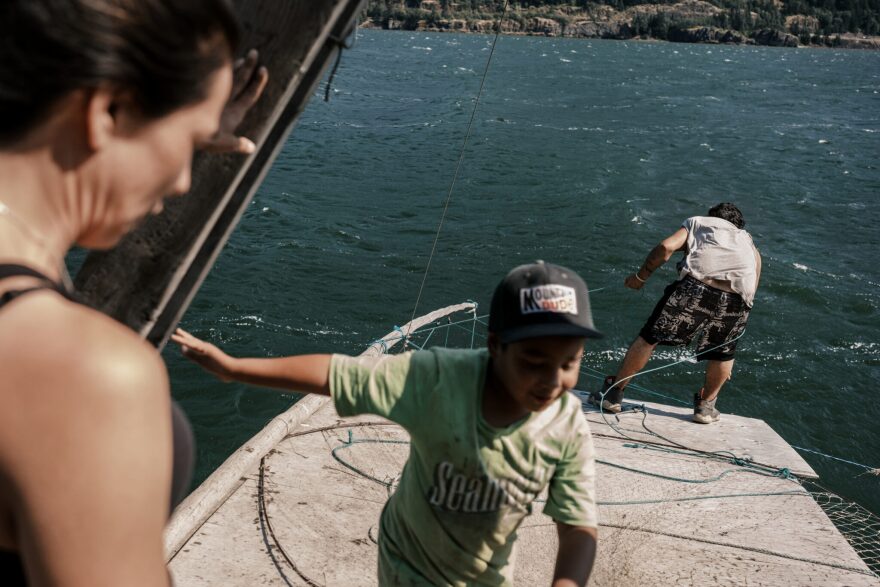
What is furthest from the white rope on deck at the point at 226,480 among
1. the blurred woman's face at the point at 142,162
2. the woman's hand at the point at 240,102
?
the blurred woman's face at the point at 142,162

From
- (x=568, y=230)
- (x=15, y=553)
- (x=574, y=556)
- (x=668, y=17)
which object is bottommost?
(x=668, y=17)

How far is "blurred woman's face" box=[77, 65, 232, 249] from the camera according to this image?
92 centimetres

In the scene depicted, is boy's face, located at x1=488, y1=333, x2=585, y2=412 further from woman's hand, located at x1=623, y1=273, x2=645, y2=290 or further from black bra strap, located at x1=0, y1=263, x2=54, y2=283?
woman's hand, located at x1=623, y1=273, x2=645, y2=290

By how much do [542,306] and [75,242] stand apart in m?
1.24

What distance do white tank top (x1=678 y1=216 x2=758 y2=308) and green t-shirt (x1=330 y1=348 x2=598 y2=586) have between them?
15.2 ft

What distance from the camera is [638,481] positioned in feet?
17.2

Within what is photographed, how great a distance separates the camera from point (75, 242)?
3.24 feet

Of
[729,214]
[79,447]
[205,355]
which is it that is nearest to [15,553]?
[79,447]

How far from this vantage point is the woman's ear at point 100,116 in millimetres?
852

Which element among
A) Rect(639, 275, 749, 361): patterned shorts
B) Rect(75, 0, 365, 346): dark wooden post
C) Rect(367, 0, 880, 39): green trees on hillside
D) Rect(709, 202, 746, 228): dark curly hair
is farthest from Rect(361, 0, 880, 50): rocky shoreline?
Rect(75, 0, 365, 346): dark wooden post

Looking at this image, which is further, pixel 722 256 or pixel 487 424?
pixel 722 256

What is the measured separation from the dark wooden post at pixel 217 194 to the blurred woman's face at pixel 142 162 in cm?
34

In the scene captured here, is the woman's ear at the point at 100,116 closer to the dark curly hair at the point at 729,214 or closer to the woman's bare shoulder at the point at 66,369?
the woman's bare shoulder at the point at 66,369

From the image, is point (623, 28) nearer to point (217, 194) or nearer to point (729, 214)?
point (729, 214)
